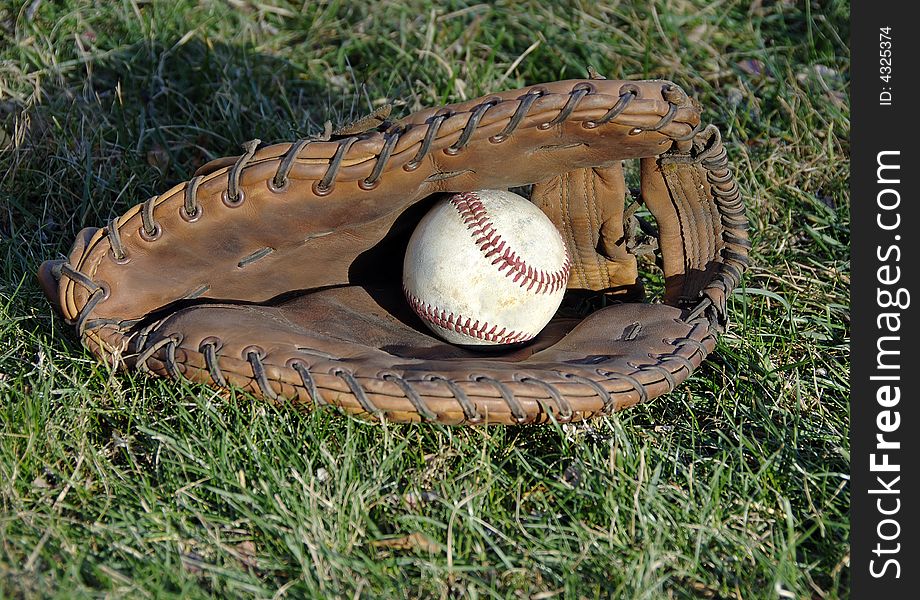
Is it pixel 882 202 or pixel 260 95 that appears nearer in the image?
pixel 882 202

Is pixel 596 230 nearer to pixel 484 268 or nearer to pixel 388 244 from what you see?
pixel 484 268

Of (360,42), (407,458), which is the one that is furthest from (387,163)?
(360,42)

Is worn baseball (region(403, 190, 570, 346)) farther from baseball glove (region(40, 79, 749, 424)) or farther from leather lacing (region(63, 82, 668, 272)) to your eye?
leather lacing (region(63, 82, 668, 272))

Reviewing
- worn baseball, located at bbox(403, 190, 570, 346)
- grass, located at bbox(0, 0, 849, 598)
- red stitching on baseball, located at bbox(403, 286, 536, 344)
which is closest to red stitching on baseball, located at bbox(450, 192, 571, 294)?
worn baseball, located at bbox(403, 190, 570, 346)

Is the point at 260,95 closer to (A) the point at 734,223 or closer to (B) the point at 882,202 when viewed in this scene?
(A) the point at 734,223

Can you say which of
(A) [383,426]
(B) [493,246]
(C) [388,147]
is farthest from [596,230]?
(A) [383,426]

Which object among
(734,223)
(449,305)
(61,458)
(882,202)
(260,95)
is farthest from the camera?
(260,95)

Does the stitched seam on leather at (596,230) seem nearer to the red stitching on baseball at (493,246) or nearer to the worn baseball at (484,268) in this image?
the worn baseball at (484,268)
